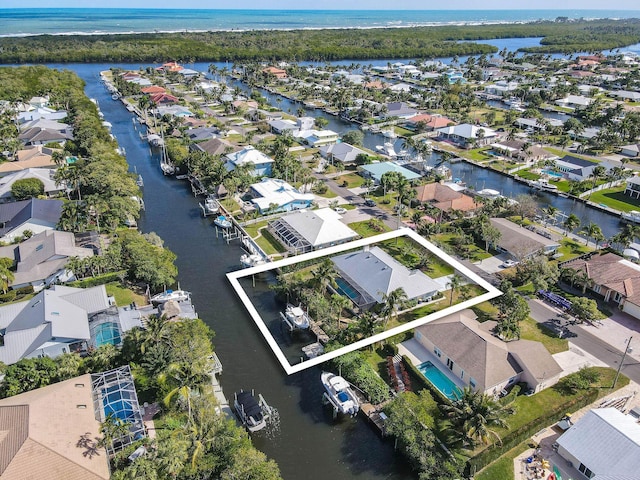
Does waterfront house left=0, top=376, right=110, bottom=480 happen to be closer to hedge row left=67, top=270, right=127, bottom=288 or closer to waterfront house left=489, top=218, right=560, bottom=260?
hedge row left=67, top=270, right=127, bottom=288

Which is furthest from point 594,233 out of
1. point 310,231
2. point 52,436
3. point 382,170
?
point 52,436

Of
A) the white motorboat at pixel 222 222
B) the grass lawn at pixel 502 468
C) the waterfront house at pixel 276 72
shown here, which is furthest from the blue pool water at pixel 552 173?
the waterfront house at pixel 276 72

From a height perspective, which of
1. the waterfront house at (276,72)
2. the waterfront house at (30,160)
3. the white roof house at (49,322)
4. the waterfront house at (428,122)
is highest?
the waterfront house at (276,72)

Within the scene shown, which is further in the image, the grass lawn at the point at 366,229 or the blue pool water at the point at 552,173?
the blue pool water at the point at 552,173

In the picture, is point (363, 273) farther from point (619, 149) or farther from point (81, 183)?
A: point (619, 149)

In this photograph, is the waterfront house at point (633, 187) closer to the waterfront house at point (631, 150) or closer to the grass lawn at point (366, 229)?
the waterfront house at point (631, 150)

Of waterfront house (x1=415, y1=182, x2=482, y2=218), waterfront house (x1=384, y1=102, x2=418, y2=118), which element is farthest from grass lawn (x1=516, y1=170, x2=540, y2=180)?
waterfront house (x1=384, y1=102, x2=418, y2=118)

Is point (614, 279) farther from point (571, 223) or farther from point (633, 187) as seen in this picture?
point (633, 187)
